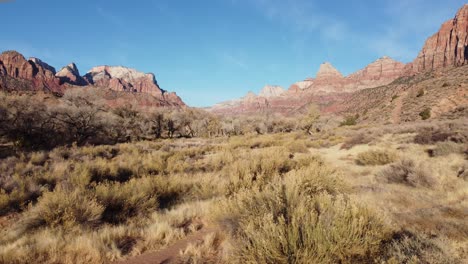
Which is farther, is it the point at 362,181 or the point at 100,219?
the point at 362,181

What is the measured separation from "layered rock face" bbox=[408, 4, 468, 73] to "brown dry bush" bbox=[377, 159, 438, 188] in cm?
15345

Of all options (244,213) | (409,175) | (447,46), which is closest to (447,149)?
(409,175)

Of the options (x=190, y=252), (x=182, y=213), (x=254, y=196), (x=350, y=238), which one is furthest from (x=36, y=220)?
(x=350, y=238)

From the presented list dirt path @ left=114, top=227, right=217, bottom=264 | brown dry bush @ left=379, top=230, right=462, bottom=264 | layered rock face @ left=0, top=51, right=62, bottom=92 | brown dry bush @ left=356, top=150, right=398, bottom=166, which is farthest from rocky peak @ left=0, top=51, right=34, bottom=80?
brown dry bush @ left=379, top=230, right=462, bottom=264

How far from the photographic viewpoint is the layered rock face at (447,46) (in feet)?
419

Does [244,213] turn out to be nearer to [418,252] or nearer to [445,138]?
[418,252]

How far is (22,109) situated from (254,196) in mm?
25289

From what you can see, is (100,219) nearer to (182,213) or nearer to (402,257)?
(182,213)

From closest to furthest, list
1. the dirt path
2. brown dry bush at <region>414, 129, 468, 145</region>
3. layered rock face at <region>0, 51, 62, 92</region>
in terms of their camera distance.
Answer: the dirt path < brown dry bush at <region>414, 129, 468, 145</region> < layered rock face at <region>0, 51, 62, 92</region>

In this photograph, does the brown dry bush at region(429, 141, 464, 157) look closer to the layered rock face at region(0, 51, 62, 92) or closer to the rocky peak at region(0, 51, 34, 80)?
the layered rock face at region(0, 51, 62, 92)

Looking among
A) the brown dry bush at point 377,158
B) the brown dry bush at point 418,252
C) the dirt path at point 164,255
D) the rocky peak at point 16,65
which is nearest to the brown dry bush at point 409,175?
the brown dry bush at point 377,158

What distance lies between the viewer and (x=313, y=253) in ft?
8.70

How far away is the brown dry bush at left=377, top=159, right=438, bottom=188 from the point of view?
697 cm

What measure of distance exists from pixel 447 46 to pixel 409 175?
183963 millimetres
